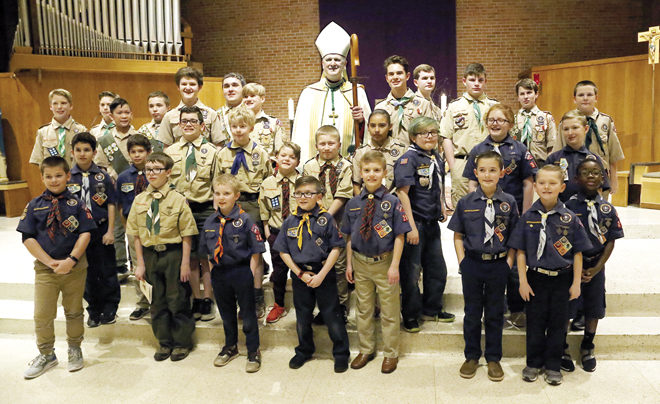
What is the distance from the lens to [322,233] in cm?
312

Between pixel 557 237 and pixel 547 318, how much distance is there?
49cm

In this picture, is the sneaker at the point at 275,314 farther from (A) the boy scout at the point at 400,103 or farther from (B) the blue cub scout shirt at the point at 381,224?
(A) the boy scout at the point at 400,103

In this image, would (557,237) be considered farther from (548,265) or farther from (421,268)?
(421,268)

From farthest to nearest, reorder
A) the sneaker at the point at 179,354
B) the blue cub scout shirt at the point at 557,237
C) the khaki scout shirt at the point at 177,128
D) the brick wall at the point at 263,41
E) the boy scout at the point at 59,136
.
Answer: the brick wall at the point at 263,41
the boy scout at the point at 59,136
the khaki scout shirt at the point at 177,128
the sneaker at the point at 179,354
the blue cub scout shirt at the point at 557,237

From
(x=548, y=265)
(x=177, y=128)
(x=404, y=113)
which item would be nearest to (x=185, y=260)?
(x=177, y=128)

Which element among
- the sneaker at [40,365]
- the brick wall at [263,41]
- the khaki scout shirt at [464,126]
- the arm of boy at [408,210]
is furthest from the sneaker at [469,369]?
the brick wall at [263,41]

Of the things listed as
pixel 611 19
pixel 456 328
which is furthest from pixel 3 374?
pixel 611 19

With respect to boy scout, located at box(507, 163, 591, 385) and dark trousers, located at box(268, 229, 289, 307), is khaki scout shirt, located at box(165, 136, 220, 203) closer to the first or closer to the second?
dark trousers, located at box(268, 229, 289, 307)

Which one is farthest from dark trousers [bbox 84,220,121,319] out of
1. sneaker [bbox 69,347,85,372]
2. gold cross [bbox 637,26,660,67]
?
gold cross [bbox 637,26,660,67]

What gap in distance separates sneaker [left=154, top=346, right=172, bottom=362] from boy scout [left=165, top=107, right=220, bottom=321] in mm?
320

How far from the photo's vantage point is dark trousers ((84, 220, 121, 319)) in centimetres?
367

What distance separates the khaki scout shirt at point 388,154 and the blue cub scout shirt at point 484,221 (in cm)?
65

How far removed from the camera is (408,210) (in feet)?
10.6

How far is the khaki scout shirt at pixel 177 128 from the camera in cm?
387
